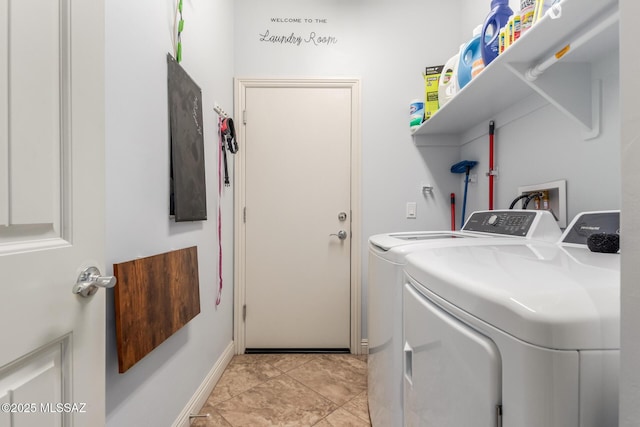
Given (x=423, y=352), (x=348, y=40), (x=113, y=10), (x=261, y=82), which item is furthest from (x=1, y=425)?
(x=348, y=40)

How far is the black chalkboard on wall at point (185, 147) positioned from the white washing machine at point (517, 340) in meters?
1.07

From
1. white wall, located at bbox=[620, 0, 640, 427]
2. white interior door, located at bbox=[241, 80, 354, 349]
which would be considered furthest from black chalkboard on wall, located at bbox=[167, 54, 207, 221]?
white wall, located at bbox=[620, 0, 640, 427]

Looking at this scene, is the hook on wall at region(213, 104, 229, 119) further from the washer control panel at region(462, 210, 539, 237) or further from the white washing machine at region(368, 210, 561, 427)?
the washer control panel at region(462, 210, 539, 237)

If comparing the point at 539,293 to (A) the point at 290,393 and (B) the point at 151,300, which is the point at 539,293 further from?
(A) the point at 290,393

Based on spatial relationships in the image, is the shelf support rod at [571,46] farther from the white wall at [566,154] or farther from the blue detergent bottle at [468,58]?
the blue detergent bottle at [468,58]

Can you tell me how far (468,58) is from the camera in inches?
57.7

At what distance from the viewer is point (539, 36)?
0.92 m

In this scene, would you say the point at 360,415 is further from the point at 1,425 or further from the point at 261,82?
the point at 261,82

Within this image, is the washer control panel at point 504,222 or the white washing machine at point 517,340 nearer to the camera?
the white washing machine at point 517,340

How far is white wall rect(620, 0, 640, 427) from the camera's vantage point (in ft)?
0.96

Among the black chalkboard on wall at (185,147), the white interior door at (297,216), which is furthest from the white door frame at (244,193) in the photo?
the black chalkboard on wall at (185,147)

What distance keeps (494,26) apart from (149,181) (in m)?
1.65

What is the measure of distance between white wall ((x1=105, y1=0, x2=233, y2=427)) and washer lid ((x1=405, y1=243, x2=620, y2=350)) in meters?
Result: 0.98

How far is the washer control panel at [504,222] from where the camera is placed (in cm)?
114
